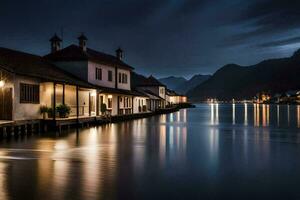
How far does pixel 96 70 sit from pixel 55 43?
6.67m

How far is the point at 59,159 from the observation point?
13195 millimetres

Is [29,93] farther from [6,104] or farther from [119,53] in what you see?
[119,53]

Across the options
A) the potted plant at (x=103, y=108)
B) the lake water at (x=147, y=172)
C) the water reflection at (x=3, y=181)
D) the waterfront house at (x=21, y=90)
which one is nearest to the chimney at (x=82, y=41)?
the potted plant at (x=103, y=108)

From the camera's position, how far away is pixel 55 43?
137ft

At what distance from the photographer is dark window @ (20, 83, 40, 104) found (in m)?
24.7

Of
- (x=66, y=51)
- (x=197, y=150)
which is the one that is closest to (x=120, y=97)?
(x=66, y=51)

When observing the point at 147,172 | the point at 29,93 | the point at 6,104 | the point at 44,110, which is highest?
the point at 29,93

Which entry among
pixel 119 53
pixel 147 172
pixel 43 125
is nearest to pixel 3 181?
pixel 147 172

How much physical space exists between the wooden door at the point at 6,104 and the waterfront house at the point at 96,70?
512 inches

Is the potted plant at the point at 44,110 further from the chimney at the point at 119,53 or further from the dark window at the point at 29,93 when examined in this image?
the chimney at the point at 119,53

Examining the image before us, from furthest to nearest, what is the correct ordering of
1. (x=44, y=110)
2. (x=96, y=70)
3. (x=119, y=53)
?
(x=119, y=53) → (x=96, y=70) → (x=44, y=110)

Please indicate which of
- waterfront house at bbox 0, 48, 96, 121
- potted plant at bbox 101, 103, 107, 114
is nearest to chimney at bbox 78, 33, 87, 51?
potted plant at bbox 101, 103, 107, 114

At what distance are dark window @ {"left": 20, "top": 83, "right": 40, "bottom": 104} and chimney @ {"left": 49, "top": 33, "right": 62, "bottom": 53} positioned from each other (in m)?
15.7

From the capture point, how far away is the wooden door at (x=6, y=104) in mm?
23766
